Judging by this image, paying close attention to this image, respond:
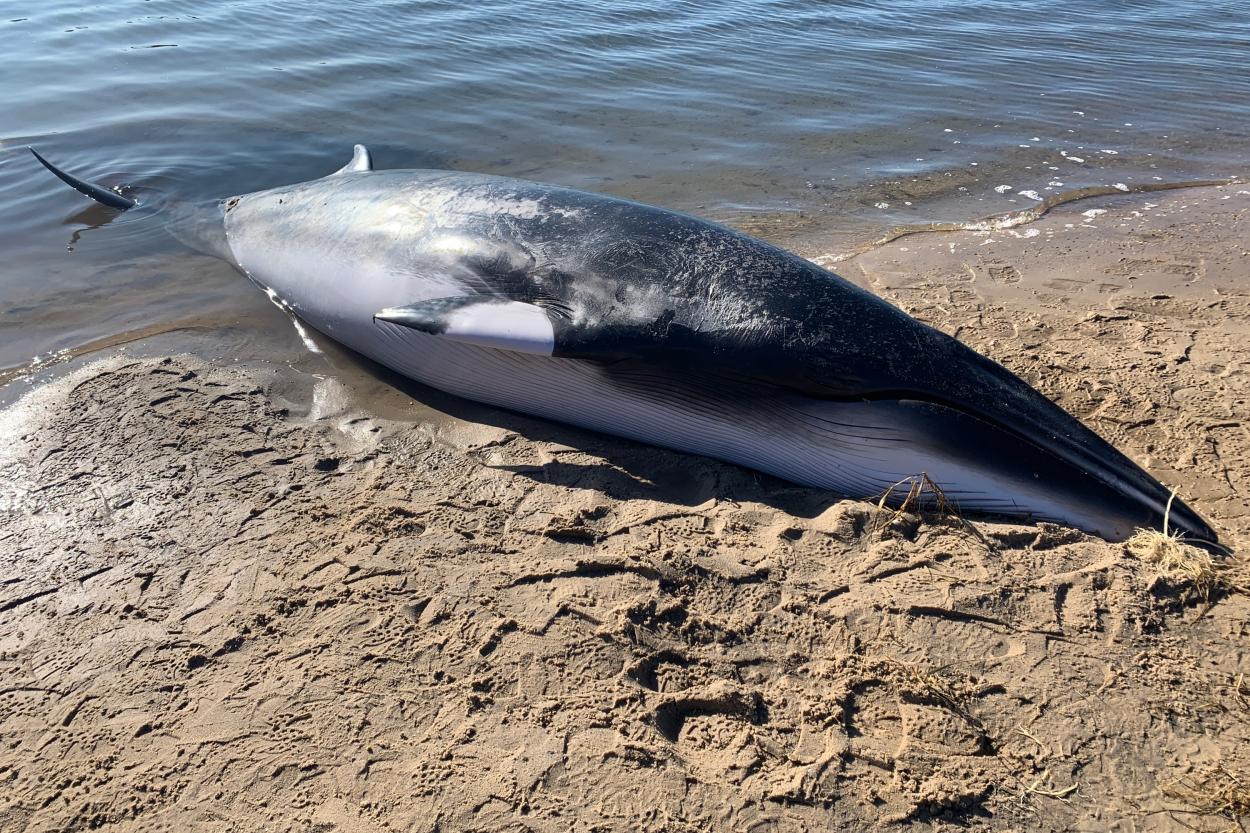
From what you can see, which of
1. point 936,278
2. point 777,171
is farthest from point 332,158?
point 936,278

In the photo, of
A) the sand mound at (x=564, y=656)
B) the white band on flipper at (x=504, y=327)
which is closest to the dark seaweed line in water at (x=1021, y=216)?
the white band on flipper at (x=504, y=327)

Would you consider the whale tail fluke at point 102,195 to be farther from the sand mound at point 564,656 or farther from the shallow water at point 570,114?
the sand mound at point 564,656

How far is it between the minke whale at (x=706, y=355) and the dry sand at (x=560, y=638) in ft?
0.87

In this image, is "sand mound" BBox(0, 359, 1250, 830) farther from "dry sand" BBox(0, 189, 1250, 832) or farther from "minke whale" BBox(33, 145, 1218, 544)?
"minke whale" BBox(33, 145, 1218, 544)

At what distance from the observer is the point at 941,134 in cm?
1246

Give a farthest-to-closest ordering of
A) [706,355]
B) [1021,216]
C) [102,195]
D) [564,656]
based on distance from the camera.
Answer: [1021,216], [102,195], [706,355], [564,656]

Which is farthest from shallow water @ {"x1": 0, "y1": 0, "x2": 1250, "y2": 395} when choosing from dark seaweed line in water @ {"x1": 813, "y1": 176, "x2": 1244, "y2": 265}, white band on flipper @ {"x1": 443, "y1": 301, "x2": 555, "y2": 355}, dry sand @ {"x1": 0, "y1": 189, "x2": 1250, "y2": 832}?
dry sand @ {"x1": 0, "y1": 189, "x2": 1250, "y2": 832}

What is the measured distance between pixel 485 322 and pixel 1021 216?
7.14m

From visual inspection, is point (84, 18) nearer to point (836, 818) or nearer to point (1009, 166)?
point (1009, 166)

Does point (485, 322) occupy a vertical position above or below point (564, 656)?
above

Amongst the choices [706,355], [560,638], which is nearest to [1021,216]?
[706,355]

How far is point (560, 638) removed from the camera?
3768 mm

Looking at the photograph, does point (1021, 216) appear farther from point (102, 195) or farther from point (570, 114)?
point (102, 195)

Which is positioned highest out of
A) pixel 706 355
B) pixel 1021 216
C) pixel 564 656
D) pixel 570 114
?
pixel 570 114
